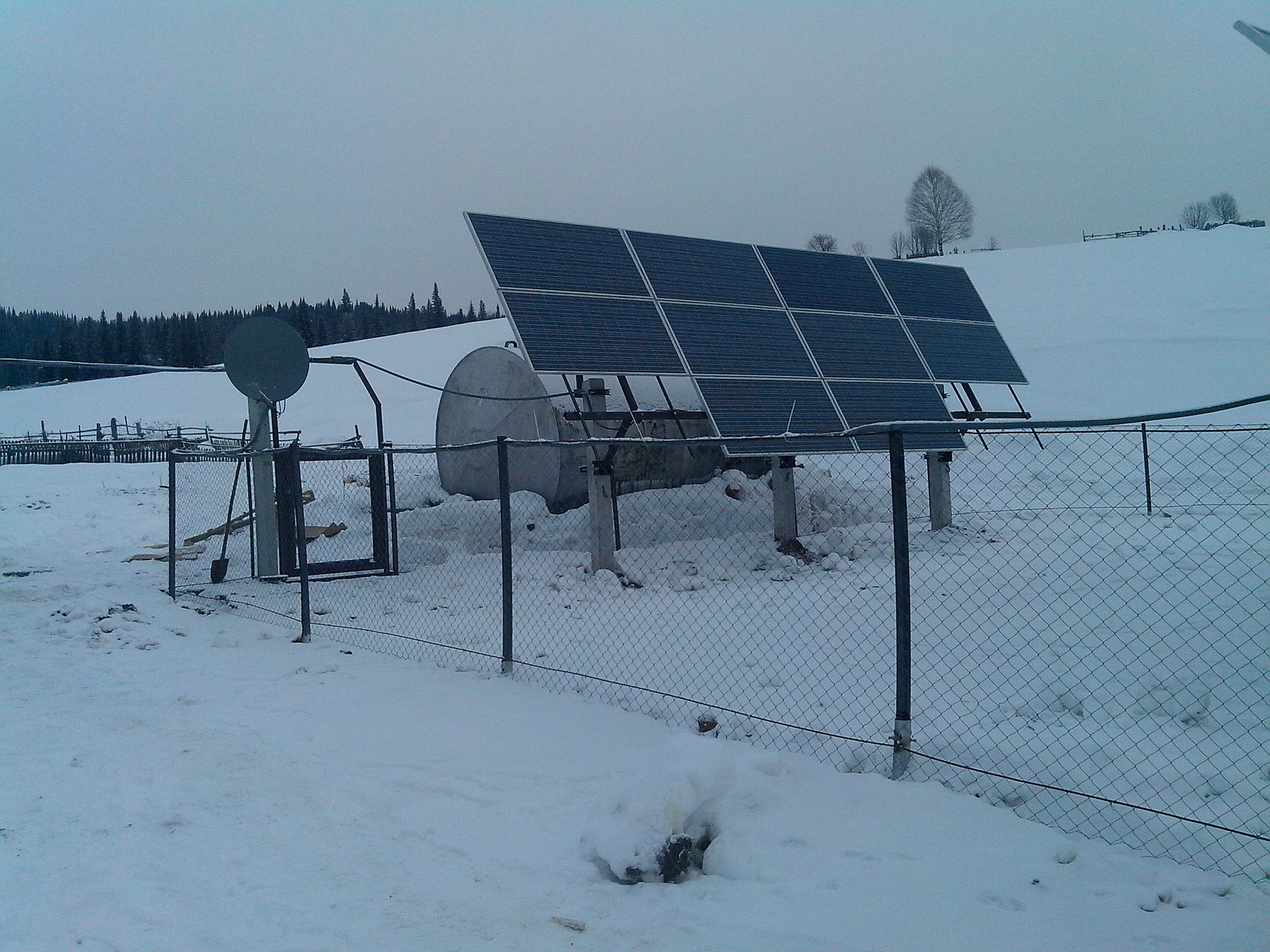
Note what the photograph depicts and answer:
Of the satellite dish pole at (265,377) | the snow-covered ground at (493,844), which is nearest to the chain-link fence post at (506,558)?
the snow-covered ground at (493,844)

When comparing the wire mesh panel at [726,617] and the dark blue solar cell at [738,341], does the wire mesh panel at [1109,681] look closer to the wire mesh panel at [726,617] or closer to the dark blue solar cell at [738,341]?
the wire mesh panel at [726,617]

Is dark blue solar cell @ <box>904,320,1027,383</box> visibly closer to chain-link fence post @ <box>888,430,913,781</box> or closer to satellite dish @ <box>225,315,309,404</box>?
satellite dish @ <box>225,315,309,404</box>

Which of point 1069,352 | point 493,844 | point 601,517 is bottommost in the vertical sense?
point 493,844

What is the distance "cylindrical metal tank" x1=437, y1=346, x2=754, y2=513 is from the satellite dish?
3.19 meters

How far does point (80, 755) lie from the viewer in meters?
5.56

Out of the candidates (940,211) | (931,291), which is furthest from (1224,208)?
(931,291)

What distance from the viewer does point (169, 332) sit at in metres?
101

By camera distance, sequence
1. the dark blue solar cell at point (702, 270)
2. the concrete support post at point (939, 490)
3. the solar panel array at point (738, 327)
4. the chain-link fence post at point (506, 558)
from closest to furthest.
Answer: the chain-link fence post at point (506, 558) → the solar panel array at point (738, 327) → the dark blue solar cell at point (702, 270) → the concrete support post at point (939, 490)

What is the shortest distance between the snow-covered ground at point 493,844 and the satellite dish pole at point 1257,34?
4537 millimetres

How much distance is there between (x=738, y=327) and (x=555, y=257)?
247 centimetres

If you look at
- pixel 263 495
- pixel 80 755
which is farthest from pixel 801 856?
pixel 263 495

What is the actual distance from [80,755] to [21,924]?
2133 mm

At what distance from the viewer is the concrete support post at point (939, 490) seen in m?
13.2

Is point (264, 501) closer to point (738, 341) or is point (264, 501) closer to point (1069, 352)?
point (738, 341)
